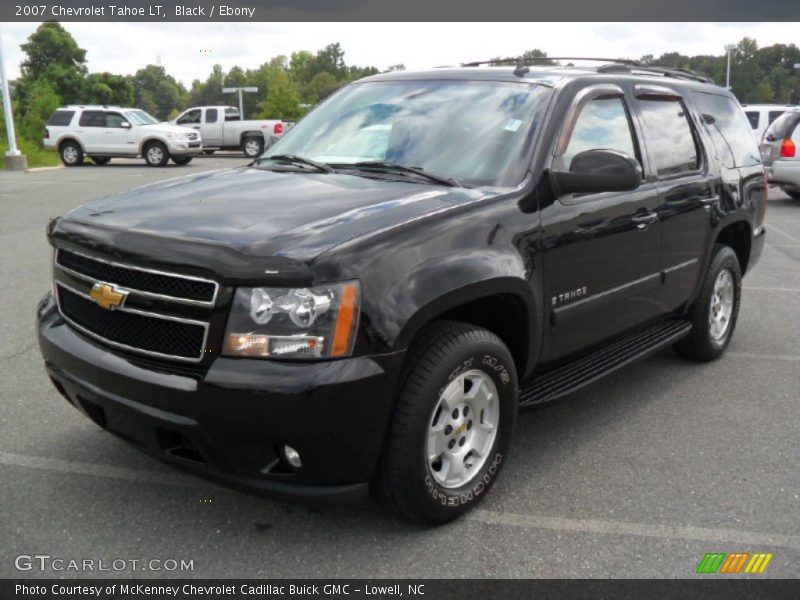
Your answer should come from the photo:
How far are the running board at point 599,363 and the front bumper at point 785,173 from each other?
11.1 m

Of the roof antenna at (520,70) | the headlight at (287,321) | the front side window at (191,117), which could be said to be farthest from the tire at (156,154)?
the headlight at (287,321)

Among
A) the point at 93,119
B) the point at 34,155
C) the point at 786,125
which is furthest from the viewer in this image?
the point at 34,155

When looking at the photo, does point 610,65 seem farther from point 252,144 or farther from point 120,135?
point 252,144

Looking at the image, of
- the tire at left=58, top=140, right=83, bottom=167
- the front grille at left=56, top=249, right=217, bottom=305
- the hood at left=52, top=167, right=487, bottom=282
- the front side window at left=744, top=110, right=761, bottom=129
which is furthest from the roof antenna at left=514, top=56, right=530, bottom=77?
the tire at left=58, top=140, right=83, bottom=167

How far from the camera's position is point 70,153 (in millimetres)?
25812

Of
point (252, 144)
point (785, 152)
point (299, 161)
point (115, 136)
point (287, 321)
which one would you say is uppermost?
point (299, 161)

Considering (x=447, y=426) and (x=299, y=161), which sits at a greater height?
(x=299, y=161)

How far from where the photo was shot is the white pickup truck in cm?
2998

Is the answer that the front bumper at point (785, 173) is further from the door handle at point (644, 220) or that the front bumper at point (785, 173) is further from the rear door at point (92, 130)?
the rear door at point (92, 130)

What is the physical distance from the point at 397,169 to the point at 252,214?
0.90 metres

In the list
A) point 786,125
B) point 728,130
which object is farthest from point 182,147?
point 728,130

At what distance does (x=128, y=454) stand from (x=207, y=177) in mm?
1416

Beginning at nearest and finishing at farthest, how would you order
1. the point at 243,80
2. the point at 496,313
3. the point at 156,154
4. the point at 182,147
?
the point at 496,313
the point at 182,147
the point at 156,154
the point at 243,80
